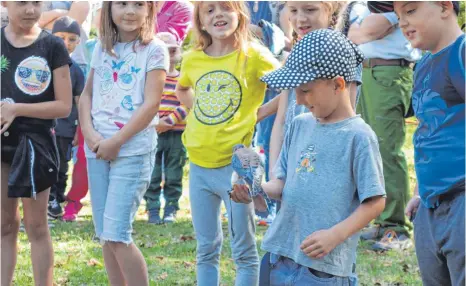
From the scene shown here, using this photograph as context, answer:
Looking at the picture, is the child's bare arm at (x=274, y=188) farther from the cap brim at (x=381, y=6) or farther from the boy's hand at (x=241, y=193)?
the cap brim at (x=381, y=6)

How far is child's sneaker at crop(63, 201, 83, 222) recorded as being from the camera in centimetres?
784

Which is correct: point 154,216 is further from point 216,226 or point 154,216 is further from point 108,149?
point 108,149

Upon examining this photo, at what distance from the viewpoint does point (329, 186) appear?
3.25 m

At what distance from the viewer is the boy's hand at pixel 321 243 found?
315 centimetres

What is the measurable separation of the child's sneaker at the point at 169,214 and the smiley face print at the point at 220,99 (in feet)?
11.1

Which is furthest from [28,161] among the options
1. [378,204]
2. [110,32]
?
[378,204]

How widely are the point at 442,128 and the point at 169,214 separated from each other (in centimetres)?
472

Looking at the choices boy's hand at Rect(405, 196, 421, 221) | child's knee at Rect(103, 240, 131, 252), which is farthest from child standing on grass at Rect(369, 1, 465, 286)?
child's knee at Rect(103, 240, 131, 252)

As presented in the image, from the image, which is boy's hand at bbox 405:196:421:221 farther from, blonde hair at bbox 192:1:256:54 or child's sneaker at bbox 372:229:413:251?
child's sneaker at bbox 372:229:413:251

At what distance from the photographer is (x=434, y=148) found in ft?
11.0

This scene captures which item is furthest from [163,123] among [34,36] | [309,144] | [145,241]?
[309,144]

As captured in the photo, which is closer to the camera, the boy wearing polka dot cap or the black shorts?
the boy wearing polka dot cap

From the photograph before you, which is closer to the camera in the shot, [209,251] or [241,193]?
[241,193]

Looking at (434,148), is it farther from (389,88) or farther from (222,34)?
(389,88)
